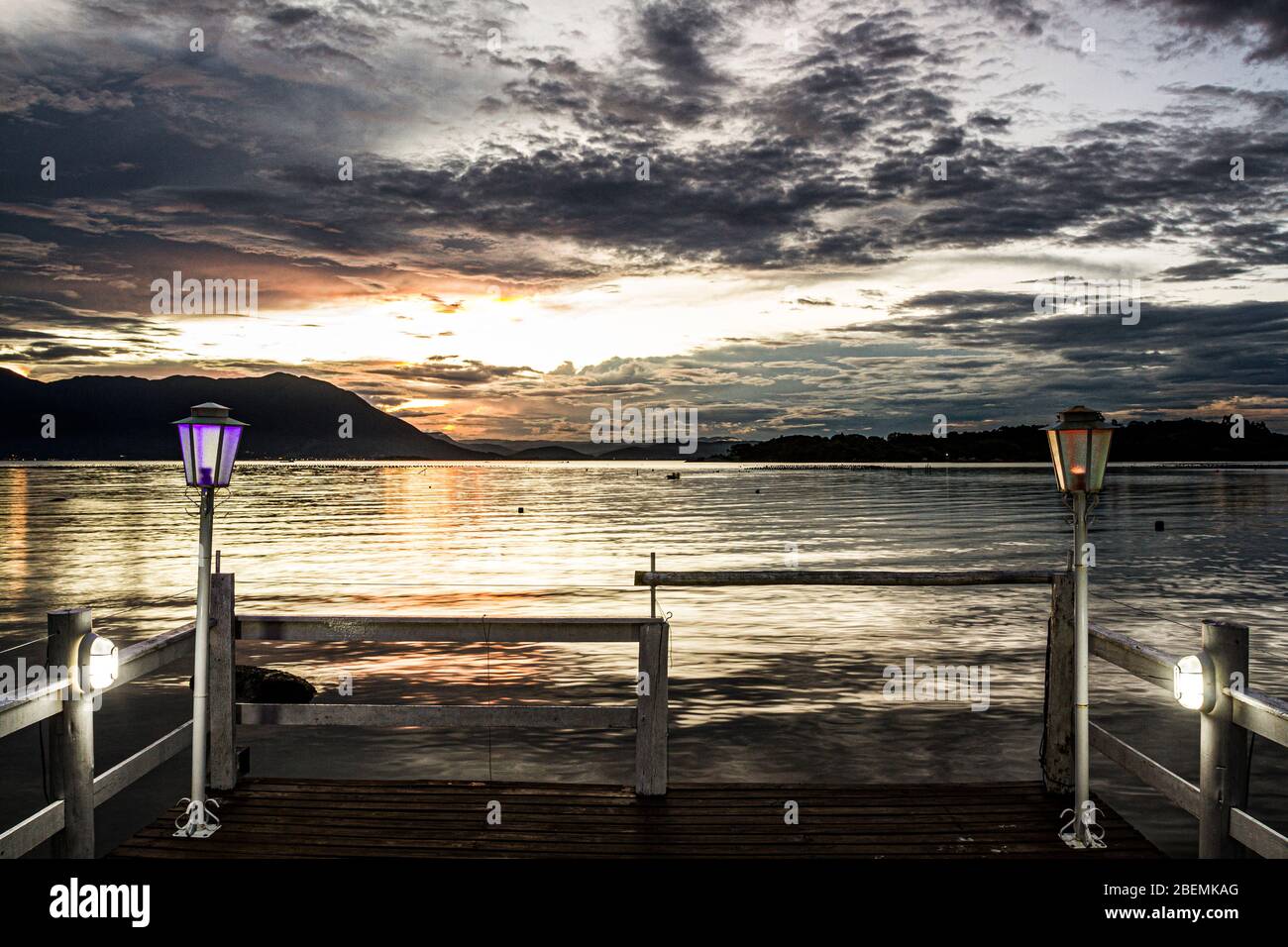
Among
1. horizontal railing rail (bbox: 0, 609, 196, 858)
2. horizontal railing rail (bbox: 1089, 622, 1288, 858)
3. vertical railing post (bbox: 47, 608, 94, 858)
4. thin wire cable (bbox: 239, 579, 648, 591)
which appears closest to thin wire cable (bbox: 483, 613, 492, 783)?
horizontal railing rail (bbox: 0, 609, 196, 858)

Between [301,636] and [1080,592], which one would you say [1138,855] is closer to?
[1080,592]

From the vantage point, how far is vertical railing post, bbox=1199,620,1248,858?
17.5ft

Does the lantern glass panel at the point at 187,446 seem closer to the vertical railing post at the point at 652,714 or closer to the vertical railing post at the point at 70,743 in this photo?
the vertical railing post at the point at 70,743

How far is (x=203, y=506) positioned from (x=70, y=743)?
67.5 inches

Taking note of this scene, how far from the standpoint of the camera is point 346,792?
7078 millimetres

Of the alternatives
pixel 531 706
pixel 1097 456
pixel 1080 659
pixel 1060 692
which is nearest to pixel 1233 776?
pixel 1080 659

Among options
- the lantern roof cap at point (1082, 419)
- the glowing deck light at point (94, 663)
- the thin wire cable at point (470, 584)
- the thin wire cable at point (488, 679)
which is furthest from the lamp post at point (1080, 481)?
the thin wire cable at point (470, 584)

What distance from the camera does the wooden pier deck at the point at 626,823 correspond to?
6.04 meters

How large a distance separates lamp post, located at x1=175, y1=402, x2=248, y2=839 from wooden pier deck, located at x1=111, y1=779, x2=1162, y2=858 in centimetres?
22

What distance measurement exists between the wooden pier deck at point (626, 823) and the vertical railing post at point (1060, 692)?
0.68 feet

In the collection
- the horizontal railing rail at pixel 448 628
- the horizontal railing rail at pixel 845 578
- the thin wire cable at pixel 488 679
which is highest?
the horizontal railing rail at pixel 845 578

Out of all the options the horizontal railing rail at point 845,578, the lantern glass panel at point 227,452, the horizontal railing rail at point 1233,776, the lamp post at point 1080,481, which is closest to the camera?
the horizontal railing rail at point 1233,776
